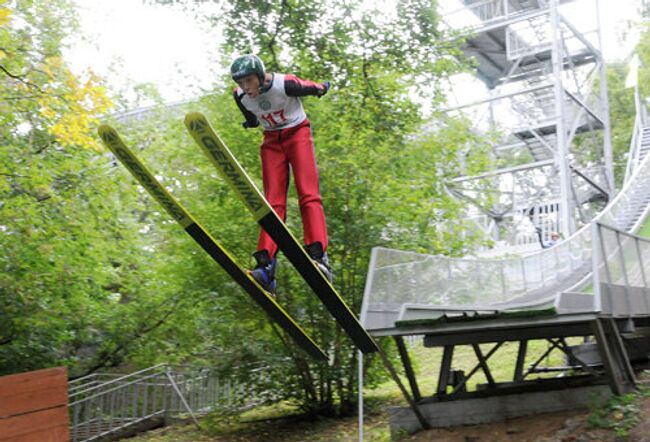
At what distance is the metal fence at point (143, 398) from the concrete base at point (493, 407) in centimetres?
292

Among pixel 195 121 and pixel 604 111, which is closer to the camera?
pixel 195 121

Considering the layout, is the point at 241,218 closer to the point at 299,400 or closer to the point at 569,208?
the point at 299,400

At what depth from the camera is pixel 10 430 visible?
21.0ft

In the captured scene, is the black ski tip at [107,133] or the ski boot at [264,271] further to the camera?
the ski boot at [264,271]

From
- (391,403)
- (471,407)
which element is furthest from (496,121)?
(471,407)

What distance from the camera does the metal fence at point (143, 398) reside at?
11180 millimetres

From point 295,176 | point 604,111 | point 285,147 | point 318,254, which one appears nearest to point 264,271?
point 318,254

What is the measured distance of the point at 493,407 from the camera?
27.9 feet

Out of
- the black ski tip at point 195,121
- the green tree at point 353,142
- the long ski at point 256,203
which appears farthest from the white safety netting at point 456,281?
the black ski tip at point 195,121

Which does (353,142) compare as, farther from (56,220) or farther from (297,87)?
(297,87)

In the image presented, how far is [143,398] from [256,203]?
9.18 m

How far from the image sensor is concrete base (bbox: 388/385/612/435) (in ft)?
26.3

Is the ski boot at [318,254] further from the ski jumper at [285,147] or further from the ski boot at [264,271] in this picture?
the ski boot at [264,271]

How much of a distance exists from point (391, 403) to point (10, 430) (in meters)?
7.10
